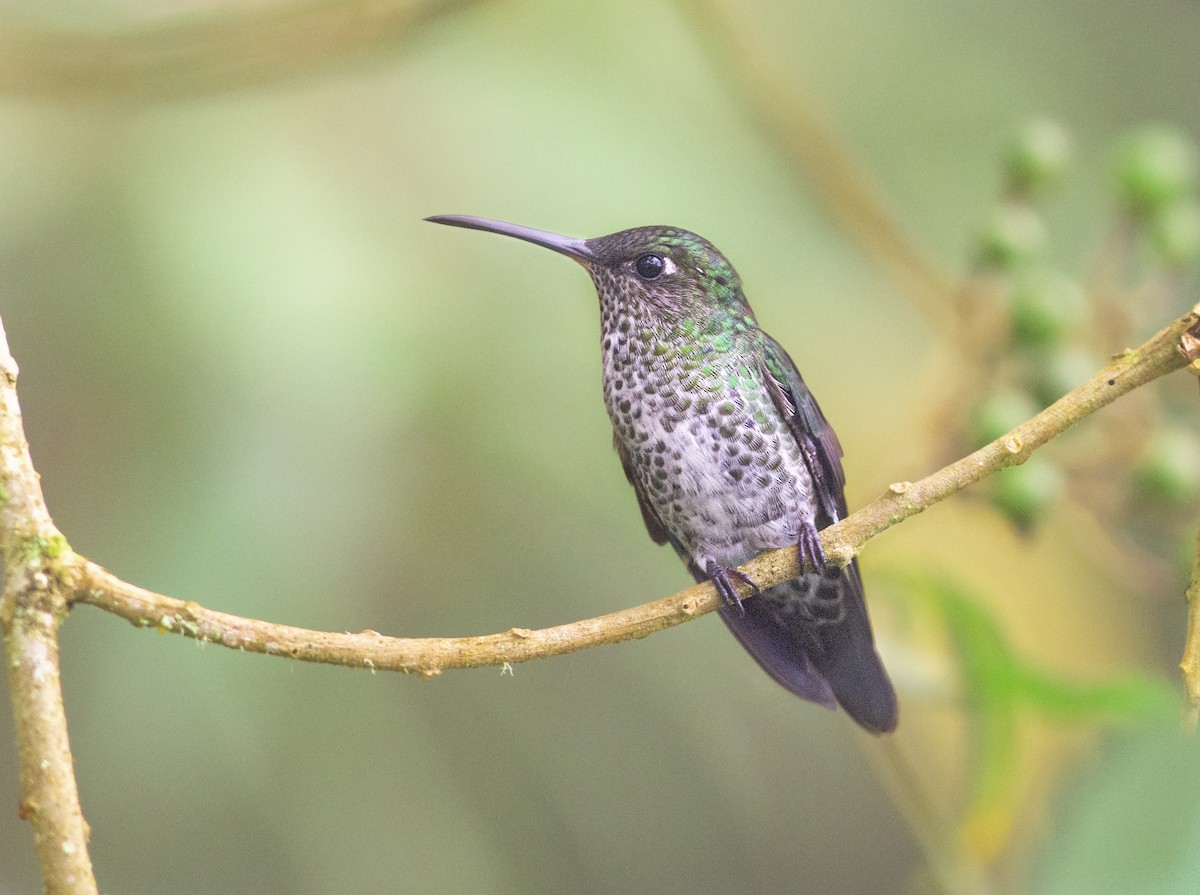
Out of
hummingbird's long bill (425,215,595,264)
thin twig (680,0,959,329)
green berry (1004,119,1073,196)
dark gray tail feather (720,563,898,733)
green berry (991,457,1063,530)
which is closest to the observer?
hummingbird's long bill (425,215,595,264)

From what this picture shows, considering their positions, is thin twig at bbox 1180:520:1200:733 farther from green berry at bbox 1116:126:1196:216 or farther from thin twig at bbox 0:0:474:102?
thin twig at bbox 0:0:474:102

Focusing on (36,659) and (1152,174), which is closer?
(36,659)

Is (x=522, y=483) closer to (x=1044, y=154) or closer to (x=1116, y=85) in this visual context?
(x=1044, y=154)

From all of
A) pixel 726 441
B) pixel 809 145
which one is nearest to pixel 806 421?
pixel 726 441

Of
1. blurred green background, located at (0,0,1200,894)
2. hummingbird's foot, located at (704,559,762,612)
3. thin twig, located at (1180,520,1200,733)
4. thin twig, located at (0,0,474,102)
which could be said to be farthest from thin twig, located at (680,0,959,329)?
thin twig, located at (1180,520,1200,733)

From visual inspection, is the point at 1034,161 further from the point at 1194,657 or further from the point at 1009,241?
the point at 1194,657

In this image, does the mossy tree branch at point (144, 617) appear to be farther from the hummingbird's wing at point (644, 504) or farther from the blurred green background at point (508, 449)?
the blurred green background at point (508, 449)
